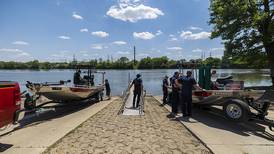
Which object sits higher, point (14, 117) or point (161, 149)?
point (14, 117)

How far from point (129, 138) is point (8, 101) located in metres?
3.06

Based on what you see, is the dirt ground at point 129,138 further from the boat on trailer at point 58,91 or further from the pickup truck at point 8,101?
the boat on trailer at point 58,91

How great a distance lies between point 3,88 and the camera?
698 cm

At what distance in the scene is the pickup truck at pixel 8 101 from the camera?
22.7ft

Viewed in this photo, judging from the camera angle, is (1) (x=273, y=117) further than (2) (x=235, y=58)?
No

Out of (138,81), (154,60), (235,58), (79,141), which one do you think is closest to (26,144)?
(79,141)

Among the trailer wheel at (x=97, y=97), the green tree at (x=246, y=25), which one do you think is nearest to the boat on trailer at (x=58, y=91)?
the trailer wheel at (x=97, y=97)

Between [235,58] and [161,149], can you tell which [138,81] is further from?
[235,58]

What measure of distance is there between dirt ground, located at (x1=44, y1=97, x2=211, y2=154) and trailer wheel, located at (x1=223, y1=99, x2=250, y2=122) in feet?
5.45

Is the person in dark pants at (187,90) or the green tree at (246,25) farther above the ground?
the green tree at (246,25)

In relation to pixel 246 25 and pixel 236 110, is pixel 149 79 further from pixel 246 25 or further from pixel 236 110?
pixel 236 110

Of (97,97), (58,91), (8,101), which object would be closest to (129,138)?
(8,101)

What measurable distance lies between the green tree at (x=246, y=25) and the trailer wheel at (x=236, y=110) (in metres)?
16.8

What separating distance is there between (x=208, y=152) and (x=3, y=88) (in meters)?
4.84
